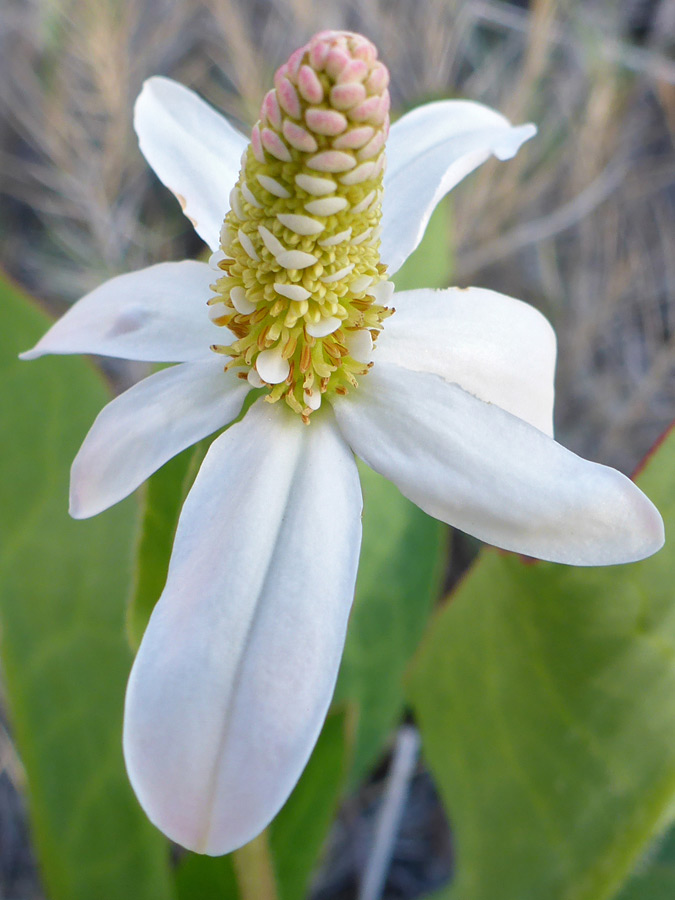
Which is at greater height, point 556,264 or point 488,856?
point 556,264

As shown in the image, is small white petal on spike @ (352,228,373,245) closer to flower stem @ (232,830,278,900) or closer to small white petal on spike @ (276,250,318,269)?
small white petal on spike @ (276,250,318,269)

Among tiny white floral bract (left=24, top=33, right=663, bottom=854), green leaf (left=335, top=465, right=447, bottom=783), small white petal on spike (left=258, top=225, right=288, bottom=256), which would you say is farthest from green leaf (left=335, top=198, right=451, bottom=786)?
small white petal on spike (left=258, top=225, right=288, bottom=256)

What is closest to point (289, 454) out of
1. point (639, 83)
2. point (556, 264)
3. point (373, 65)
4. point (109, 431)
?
point (109, 431)

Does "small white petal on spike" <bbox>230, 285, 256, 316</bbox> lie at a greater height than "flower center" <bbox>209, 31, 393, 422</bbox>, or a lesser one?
lesser

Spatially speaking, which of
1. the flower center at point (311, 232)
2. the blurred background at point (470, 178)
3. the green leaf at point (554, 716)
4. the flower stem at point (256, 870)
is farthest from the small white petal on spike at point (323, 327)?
the blurred background at point (470, 178)

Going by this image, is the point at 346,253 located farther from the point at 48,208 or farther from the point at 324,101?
the point at 48,208

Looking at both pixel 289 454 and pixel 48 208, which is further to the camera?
pixel 48 208
